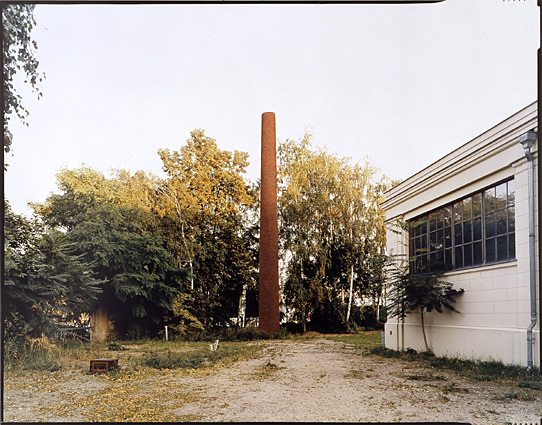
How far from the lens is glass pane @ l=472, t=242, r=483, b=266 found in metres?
7.61

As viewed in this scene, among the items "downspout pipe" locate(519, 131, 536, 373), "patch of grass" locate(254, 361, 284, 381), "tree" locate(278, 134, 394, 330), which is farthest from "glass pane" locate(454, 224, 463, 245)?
"tree" locate(278, 134, 394, 330)

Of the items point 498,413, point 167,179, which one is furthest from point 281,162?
point 498,413

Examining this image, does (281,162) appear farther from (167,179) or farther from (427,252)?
(427,252)

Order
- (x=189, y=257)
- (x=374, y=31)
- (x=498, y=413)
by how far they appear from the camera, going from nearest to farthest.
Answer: (x=498, y=413) < (x=374, y=31) < (x=189, y=257)

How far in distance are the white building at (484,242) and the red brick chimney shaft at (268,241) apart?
5106mm

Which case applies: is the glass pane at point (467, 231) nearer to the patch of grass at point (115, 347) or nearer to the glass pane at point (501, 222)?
the glass pane at point (501, 222)

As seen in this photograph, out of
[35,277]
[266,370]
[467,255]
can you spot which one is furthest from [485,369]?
[35,277]

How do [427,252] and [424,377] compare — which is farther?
[427,252]

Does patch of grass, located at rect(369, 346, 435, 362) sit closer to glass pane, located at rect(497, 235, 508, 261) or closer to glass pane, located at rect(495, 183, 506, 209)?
glass pane, located at rect(497, 235, 508, 261)

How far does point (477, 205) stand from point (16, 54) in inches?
291

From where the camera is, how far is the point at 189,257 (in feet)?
49.0

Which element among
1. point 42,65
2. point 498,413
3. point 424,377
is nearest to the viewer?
point 498,413

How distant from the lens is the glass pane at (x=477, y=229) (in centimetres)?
760

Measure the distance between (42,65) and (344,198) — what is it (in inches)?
401
